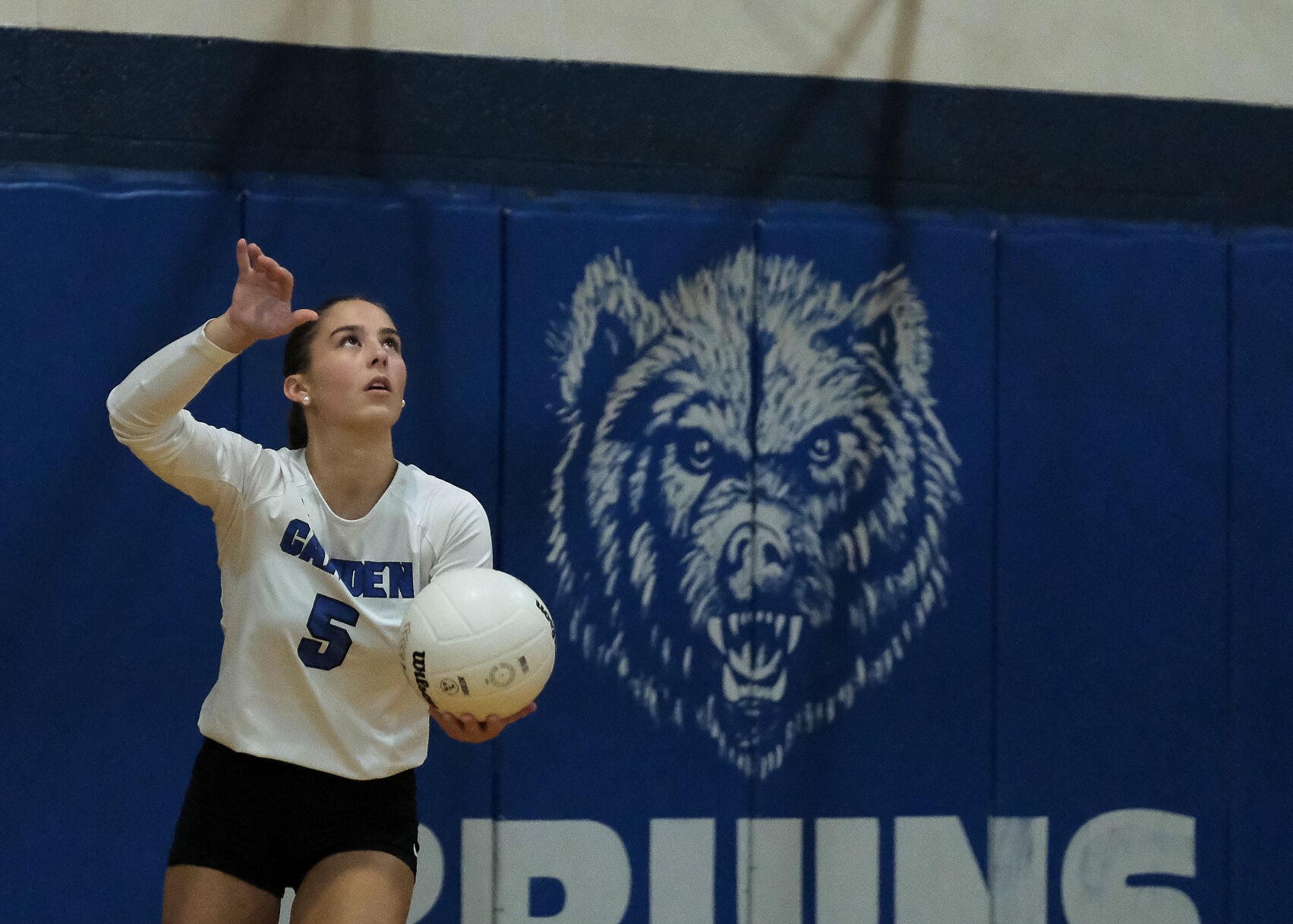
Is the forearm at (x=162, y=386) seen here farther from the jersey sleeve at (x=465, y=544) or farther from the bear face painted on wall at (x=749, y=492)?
the bear face painted on wall at (x=749, y=492)

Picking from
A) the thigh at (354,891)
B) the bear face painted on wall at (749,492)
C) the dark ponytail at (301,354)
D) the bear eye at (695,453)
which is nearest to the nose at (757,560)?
the bear face painted on wall at (749,492)

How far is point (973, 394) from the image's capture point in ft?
12.6

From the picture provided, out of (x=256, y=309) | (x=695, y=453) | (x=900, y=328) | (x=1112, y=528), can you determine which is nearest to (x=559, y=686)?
(x=695, y=453)

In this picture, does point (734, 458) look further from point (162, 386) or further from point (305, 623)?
point (162, 386)

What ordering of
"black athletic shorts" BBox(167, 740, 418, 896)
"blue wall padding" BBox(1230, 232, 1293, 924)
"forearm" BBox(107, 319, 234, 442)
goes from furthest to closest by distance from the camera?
"blue wall padding" BBox(1230, 232, 1293, 924) → "black athletic shorts" BBox(167, 740, 418, 896) → "forearm" BBox(107, 319, 234, 442)

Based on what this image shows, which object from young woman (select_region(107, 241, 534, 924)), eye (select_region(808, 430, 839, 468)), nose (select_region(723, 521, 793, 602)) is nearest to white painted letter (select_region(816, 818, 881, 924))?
nose (select_region(723, 521, 793, 602))

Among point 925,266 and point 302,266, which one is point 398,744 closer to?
point 302,266

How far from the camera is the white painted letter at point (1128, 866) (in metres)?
3.80

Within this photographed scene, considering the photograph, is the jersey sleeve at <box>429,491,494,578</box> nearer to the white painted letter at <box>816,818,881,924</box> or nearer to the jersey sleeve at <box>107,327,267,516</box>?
the jersey sleeve at <box>107,327,267,516</box>

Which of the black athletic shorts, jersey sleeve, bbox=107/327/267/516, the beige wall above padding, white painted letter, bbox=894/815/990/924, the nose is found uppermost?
the beige wall above padding

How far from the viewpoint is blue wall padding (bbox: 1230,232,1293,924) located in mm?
3918

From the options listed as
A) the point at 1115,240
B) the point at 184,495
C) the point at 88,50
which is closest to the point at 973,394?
the point at 1115,240

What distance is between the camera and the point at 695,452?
3705 millimetres

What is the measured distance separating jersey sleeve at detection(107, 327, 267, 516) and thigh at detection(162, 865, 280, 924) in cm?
72
